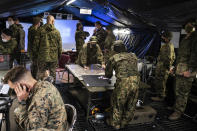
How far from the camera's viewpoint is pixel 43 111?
4.54 feet

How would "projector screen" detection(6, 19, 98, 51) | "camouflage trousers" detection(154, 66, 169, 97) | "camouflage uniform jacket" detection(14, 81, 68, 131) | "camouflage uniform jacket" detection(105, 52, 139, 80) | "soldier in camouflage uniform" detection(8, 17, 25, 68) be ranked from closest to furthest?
"camouflage uniform jacket" detection(14, 81, 68, 131) → "camouflage uniform jacket" detection(105, 52, 139, 80) → "camouflage trousers" detection(154, 66, 169, 97) → "soldier in camouflage uniform" detection(8, 17, 25, 68) → "projector screen" detection(6, 19, 98, 51)

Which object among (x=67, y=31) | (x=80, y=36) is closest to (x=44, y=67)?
(x=80, y=36)

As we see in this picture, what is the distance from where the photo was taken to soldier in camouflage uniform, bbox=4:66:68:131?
1368 millimetres

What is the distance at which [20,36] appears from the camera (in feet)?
18.2

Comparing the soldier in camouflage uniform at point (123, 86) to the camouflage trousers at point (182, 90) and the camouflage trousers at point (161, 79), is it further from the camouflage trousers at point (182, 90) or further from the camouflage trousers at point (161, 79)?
the camouflage trousers at point (161, 79)

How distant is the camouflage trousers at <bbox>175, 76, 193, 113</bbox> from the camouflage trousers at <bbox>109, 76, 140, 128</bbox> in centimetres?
97

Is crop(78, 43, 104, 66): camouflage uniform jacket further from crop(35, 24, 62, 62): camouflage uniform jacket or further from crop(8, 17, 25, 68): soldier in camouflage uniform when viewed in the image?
crop(8, 17, 25, 68): soldier in camouflage uniform

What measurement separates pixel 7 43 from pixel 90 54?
2574 millimetres

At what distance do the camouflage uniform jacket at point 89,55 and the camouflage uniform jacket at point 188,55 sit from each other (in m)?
1.85

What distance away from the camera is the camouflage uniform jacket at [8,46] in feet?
16.4

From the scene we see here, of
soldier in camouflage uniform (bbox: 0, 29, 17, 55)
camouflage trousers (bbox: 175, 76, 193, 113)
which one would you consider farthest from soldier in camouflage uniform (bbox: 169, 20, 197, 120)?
soldier in camouflage uniform (bbox: 0, 29, 17, 55)

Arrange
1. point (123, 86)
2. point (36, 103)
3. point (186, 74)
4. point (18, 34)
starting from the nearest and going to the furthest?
point (36, 103) < point (123, 86) < point (186, 74) < point (18, 34)

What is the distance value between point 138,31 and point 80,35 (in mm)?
2354

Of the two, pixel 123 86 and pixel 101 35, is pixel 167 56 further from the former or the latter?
pixel 101 35
